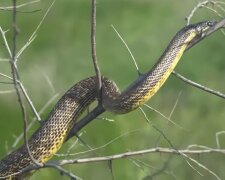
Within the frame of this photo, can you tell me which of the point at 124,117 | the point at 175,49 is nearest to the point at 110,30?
the point at 124,117

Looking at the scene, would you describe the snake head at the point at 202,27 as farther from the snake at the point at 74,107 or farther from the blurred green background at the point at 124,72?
the blurred green background at the point at 124,72

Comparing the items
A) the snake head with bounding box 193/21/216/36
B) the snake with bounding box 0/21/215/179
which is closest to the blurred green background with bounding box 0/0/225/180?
the snake head with bounding box 193/21/216/36

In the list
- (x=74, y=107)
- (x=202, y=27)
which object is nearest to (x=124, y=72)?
(x=202, y=27)

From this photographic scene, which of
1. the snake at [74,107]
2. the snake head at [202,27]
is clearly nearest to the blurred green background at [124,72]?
the snake head at [202,27]

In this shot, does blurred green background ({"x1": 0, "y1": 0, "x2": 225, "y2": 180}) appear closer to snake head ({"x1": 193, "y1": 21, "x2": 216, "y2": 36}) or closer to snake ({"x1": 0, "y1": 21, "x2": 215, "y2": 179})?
snake head ({"x1": 193, "y1": 21, "x2": 216, "y2": 36})

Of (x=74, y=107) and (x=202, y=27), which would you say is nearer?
(x=74, y=107)

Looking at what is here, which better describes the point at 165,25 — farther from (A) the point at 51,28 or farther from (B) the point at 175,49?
(B) the point at 175,49

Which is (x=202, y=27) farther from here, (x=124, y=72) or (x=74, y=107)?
(x=124, y=72)
